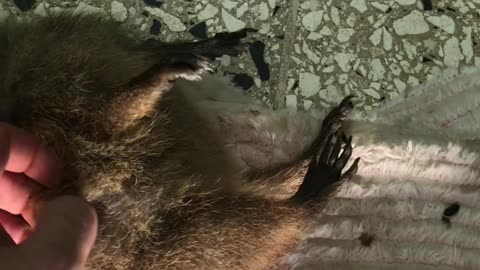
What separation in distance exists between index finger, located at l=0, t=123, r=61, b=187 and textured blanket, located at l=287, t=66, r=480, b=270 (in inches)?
23.0

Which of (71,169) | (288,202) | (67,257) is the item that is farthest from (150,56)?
(67,257)

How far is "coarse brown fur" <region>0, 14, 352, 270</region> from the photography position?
1.13 metres

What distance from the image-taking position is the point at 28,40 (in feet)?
3.86

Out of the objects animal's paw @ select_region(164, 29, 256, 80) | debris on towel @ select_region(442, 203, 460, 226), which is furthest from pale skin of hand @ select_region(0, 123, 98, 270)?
debris on towel @ select_region(442, 203, 460, 226)

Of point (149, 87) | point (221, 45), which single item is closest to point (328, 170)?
point (221, 45)

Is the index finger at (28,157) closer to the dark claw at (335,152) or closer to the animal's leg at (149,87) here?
the animal's leg at (149,87)

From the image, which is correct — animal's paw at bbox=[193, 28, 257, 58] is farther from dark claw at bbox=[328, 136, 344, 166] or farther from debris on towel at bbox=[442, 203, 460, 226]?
debris on towel at bbox=[442, 203, 460, 226]

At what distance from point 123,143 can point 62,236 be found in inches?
11.0

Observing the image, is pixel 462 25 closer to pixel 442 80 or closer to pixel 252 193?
pixel 442 80

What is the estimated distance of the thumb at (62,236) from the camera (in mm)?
857

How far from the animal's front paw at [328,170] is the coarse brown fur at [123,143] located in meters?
0.18

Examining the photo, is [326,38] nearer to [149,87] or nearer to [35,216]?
[149,87]

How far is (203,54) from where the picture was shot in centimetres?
129

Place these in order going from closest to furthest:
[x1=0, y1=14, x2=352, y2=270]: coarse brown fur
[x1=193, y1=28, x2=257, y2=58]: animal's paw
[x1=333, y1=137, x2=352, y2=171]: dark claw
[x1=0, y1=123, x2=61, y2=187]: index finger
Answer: [x1=0, y1=123, x2=61, y2=187]: index finger, [x1=0, y1=14, x2=352, y2=270]: coarse brown fur, [x1=193, y1=28, x2=257, y2=58]: animal's paw, [x1=333, y1=137, x2=352, y2=171]: dark claw
